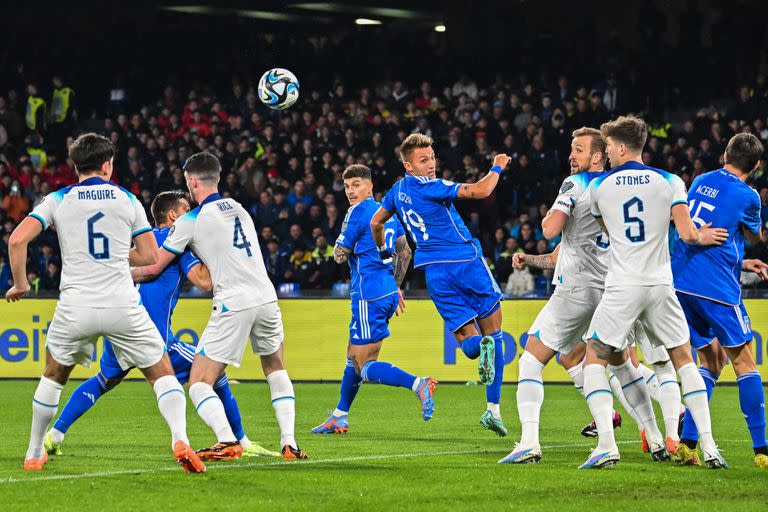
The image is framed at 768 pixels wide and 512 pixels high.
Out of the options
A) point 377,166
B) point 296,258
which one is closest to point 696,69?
point 377,166

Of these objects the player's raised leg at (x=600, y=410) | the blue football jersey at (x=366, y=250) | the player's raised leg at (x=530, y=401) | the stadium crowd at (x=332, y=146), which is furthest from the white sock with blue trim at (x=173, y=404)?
the stadium crowd at (x=332, y=146)

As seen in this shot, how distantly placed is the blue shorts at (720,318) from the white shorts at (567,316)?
63 centimetres

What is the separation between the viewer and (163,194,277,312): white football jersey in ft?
26.5

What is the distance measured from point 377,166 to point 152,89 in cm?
888

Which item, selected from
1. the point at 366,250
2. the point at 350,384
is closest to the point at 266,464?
the point at 350,384

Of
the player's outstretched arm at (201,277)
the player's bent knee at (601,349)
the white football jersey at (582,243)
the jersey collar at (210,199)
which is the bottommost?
the player's bent knee at (601,349)

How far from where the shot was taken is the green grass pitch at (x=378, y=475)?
6.61 metres

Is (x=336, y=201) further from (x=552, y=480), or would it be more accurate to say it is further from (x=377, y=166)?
(x=552, y=480)

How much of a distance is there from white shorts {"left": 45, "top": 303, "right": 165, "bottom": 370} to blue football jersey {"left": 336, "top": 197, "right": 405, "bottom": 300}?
12.7 feet

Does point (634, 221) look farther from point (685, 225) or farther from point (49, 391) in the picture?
point (49, 391)

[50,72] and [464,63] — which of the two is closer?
[464,63]

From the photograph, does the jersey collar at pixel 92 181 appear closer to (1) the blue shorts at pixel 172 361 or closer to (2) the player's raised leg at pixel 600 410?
(1) the blue shorts at pixel 172 361

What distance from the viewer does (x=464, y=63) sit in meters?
27.1

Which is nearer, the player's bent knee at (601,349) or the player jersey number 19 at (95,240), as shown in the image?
the player jersey number 19 at (95,240)
